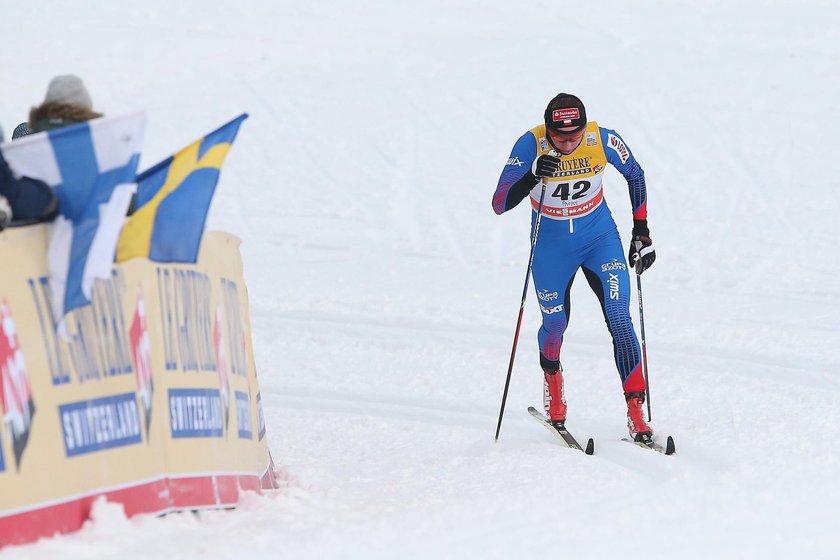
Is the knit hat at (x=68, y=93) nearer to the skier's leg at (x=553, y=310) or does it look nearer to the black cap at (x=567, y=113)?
the black cap at (x=567, y=113)

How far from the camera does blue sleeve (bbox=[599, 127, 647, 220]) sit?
6.81 meters

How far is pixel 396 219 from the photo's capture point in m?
12.4

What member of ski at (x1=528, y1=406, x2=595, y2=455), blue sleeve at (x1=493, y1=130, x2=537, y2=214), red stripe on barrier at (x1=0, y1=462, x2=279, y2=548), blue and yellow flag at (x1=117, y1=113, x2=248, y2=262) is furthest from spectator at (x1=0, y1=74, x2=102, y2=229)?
ski at (x1=528, y1=406, x2=595, y2=455)

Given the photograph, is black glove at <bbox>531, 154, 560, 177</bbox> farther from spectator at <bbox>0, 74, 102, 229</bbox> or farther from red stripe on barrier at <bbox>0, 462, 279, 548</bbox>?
spectator at <bbox>0, 74, 102, 229</bbox>

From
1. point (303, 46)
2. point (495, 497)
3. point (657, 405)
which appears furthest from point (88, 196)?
point (303, 46)

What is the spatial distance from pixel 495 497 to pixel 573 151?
2.32 meters

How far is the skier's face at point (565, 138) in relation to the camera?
6555 millimetres

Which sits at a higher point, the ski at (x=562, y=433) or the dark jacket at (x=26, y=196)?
the dark jacket at (x=26, y=196)

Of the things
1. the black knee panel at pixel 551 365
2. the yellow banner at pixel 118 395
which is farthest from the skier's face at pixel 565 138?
the yellow banner at pixel 118 395

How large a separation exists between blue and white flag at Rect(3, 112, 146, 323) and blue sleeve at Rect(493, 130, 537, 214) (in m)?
2.77

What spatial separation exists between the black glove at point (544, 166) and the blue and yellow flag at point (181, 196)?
2.28m

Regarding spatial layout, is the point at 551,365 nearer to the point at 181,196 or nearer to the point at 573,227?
the point at 573,227

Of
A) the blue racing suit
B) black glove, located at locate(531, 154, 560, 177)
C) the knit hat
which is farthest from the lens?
the blue racing suit

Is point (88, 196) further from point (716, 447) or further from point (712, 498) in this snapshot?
point (716, 447)
